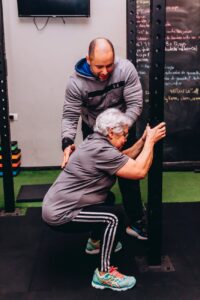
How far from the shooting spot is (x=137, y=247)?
3.12m

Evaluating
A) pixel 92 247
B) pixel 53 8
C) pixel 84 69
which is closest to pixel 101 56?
pixel 84 69

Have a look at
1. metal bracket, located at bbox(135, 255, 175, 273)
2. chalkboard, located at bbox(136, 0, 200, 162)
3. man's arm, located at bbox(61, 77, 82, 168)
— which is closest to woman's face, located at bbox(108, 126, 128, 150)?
man's arm, located at bbox(61, 77, 82, 168)

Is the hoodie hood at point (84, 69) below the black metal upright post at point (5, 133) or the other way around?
the other way around

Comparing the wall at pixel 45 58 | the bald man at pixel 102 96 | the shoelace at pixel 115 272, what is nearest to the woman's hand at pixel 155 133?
the bald man at pixel 102 96

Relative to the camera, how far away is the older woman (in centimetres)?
245

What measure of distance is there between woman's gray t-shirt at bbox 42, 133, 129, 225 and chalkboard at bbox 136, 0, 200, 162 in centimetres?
230

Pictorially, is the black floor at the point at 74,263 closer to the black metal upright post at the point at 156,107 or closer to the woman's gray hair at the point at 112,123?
the black metal upright post at the point at 156,107

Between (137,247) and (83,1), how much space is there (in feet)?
8.69

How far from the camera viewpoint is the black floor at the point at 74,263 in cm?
255

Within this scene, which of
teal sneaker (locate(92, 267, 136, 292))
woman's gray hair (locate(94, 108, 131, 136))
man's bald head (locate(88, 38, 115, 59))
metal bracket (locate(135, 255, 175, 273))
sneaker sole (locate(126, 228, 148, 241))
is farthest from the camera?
sneaker sole (locate(126, 228, 148, 241))

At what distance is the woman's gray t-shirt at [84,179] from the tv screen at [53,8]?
2.37m

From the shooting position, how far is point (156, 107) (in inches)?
100

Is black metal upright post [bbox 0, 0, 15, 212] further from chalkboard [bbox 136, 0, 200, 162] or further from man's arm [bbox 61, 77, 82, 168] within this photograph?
chalkboard [bbox 136, 0, 200, 162]

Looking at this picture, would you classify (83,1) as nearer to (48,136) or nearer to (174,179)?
(48,136)
